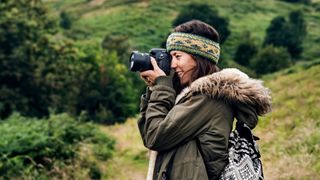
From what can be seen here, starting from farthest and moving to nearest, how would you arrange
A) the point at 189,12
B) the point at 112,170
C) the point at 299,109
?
the point at 189,12 → the point at 299,109 → the point at 112,170

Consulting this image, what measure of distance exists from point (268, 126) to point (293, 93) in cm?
545

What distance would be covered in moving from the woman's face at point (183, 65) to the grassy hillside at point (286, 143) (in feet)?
11.3

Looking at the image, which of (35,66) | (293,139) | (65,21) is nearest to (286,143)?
(293,139)

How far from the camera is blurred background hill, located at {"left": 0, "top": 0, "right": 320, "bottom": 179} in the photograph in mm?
9891

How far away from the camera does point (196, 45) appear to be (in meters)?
Answer: 3.07

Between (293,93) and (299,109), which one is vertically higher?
(299,109)

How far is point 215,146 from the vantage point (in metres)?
2.90

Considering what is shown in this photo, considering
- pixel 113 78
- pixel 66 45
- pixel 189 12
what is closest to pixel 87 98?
pixel 113 78

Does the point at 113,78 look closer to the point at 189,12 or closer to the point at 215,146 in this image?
the point at 189,12

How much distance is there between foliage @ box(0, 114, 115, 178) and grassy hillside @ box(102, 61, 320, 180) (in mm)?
905

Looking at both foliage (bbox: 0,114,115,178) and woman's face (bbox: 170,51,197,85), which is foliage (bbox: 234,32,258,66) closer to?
foliage (bbox: 0,114,115,178)

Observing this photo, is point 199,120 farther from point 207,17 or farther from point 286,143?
A: point 207,17

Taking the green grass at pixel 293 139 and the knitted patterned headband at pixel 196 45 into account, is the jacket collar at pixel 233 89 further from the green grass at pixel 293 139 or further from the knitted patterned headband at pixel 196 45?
the green grass at pixel 293 139

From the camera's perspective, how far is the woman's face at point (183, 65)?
3.09 metres
